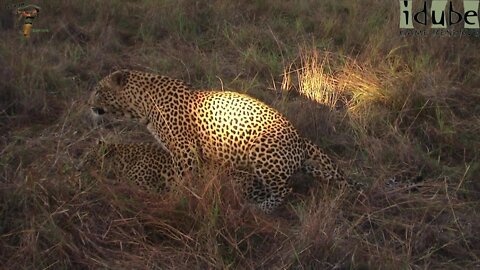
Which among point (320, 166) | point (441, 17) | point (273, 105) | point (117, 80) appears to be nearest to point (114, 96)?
point (117, 80)

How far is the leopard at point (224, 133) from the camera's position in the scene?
398cm

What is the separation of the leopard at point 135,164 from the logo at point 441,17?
3.60 metres

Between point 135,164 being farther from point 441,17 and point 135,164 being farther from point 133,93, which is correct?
point 441,17

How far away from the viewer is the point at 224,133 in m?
4.10

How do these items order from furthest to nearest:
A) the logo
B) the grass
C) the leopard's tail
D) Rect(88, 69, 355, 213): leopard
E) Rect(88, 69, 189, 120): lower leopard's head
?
1. the logo
2. Rect(88, 69, 189, 120): lower leopard's head
3. the leopard's tail
4. Rect(88, 69, 355, 213): leopard
5. the grass

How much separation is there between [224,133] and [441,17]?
12.8 feet

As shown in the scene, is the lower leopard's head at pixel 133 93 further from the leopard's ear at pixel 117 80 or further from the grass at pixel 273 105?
the grass at pixel 273 105

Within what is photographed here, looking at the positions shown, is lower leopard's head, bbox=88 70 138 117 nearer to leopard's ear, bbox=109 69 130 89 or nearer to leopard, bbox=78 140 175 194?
leopard's ear, bbox=109 69 130 89

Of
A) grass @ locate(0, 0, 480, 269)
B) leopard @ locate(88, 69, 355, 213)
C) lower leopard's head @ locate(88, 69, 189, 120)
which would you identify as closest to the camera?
grass @ locate(0, 0, 480, 269)

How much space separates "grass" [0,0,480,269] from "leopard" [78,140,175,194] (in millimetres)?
152

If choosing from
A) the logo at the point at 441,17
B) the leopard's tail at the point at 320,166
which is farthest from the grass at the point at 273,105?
the logo at the point at 441,17

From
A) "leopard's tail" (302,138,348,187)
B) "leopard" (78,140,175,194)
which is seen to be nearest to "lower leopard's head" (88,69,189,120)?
"leopard" (78,140,175,194)

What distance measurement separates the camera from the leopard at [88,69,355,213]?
3977mm

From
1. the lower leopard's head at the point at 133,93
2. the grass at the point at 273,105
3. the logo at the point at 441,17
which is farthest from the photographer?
the logo at the point at 441,17
